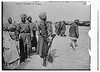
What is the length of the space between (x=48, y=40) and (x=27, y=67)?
1.24 ft

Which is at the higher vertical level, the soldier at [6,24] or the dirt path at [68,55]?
the soldier at [6,24]

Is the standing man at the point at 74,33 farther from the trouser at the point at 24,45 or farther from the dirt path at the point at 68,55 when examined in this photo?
the trouser at the point at 24,45

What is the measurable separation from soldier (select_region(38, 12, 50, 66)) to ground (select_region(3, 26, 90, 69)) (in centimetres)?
7

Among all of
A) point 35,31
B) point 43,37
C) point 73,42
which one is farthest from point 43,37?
point 73,42

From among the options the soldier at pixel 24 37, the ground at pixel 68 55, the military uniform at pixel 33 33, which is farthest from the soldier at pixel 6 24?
the ground at pixel 68 55

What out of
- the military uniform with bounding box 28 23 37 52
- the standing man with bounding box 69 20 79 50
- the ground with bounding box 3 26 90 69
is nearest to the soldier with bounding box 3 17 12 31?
the military uniform with bounding box 28 23 37 52

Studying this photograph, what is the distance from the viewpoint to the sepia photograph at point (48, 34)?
1.85 m

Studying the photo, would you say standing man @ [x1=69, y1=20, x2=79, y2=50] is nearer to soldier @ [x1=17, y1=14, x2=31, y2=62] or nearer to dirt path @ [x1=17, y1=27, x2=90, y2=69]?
dirt path @ [x1=17, y1=27, x2=90, y2=69]

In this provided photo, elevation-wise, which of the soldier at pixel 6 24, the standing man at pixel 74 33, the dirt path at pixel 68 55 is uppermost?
the soldier at pixel 6 24

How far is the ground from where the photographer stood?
6.10 ft

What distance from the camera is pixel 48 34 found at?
6.14ft

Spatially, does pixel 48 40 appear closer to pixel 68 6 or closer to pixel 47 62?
pixel 47 62

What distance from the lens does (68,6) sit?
1.85m

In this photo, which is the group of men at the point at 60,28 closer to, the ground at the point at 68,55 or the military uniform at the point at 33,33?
the ground at the point at 68,55
